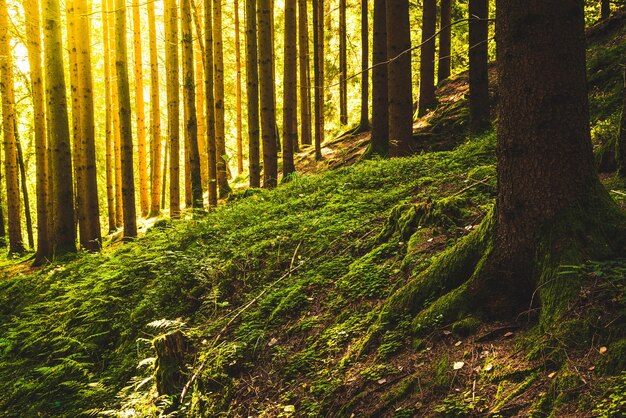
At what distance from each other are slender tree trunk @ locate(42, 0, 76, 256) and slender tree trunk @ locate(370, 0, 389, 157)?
7.43 metres

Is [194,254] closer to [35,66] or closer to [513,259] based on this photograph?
[513,259]

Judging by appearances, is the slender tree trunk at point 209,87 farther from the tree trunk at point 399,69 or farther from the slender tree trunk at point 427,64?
the slender tree trunk at point 427,64

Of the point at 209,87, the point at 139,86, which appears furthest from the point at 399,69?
the point at 139,86

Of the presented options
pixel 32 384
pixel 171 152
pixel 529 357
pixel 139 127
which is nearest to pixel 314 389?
pixel 529 357

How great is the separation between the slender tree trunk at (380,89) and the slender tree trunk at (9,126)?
10308 mm

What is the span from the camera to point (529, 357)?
278 centimetres

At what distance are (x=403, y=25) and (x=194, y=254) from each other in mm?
6411

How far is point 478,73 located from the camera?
9828mm

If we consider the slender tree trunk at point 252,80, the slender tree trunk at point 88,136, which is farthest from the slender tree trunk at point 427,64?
the slender tree trunk at point 88,136

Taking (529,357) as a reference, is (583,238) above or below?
above

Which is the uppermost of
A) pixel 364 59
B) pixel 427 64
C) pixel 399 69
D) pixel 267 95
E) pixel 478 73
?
pixel 364 59

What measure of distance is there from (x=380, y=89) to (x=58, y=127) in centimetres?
782

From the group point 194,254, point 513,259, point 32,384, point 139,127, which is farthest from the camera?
point 139,127

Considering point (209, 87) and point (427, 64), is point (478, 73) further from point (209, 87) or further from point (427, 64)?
point (209, 87)
